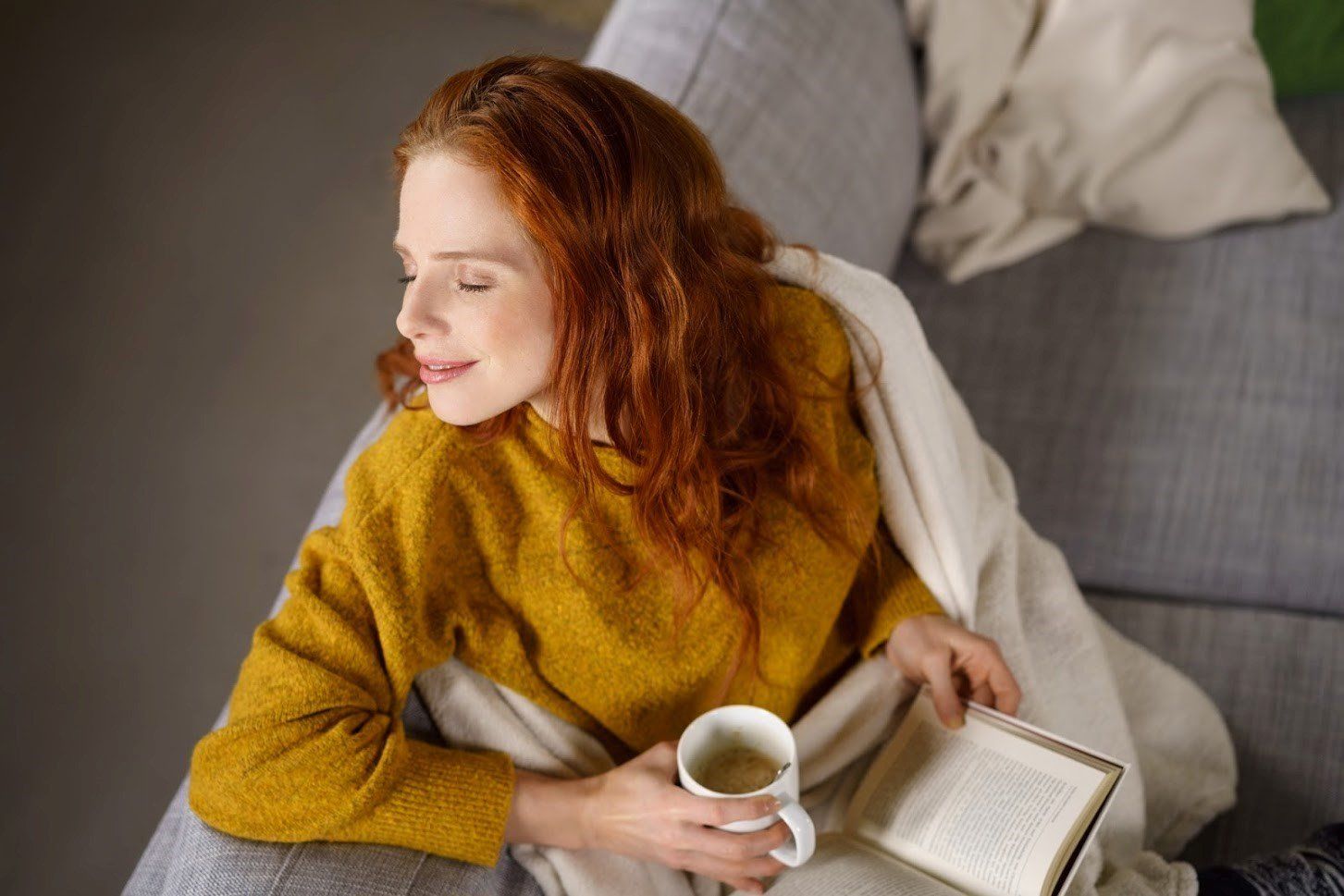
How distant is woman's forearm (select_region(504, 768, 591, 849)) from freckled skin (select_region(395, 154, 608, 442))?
0.33 meters

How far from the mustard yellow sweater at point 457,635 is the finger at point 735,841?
165 millimetres

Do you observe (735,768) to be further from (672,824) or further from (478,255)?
(478,255)

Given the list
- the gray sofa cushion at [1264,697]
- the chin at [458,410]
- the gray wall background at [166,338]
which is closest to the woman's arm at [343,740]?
the chin at [458,410]

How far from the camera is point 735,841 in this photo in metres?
0.88

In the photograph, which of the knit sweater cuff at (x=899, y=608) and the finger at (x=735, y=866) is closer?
the finger at (x=735, y=866)

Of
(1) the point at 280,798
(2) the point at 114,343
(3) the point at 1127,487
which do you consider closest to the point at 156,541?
(2) the point at 114,343

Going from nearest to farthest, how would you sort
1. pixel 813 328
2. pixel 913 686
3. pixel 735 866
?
pixel 735 866
pixel 813 328
pixel 913 686

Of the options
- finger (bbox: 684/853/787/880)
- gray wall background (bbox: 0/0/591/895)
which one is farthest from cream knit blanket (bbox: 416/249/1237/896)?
gray wall background (bbox: 0/0/591/895)

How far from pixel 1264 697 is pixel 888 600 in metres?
0.51

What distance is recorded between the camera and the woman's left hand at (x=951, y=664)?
109 cm

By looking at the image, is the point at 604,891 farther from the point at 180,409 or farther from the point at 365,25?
the point at 365,25

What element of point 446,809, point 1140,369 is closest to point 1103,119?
point 1140,369

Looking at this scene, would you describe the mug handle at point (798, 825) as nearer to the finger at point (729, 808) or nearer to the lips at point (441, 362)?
the finger at point (729, 808)

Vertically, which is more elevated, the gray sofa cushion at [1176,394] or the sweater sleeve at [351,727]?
the gray sofa cushion at [1176,394]
